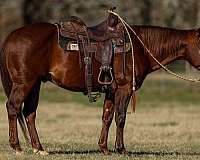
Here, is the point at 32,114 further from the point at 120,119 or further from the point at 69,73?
the point at 120,119

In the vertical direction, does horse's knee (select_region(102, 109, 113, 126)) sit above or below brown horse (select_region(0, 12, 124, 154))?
below

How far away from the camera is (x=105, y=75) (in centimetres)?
1167

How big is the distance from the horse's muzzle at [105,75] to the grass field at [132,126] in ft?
4.05

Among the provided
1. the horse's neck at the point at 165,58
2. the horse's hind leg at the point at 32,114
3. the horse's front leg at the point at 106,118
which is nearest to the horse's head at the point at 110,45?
the horse's front leg at the point at 106,118

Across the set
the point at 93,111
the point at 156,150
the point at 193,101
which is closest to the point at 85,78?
the point at 156,150

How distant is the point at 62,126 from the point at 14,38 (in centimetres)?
839

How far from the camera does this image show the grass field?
12383mm

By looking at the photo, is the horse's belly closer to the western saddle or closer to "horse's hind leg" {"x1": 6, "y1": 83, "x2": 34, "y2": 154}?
the western saddle

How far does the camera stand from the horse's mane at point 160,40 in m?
12.1

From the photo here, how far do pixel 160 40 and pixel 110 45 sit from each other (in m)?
0.99

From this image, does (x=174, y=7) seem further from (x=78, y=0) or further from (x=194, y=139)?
(x=194, y=139)

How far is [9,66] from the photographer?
11.6 m

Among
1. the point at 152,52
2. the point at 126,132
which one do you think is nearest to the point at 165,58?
the point at 152,52

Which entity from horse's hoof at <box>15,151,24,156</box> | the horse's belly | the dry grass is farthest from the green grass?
horse's hoof at <box>15,151,24,156</box>
